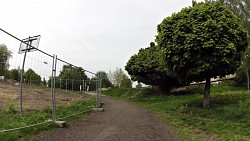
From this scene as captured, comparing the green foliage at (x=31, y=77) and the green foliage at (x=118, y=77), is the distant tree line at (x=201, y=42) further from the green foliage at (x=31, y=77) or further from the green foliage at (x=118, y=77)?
the green foliage at (x=118, y=77)

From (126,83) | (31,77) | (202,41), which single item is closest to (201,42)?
(202,41)

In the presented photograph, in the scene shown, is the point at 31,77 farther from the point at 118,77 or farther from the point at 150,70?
the point at 118,77

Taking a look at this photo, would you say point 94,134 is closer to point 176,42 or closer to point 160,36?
point 176,42

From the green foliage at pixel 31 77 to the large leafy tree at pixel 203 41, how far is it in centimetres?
725

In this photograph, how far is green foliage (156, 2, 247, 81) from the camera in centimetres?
1369

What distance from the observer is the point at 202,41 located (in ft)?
44.7

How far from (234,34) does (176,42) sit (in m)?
3.05

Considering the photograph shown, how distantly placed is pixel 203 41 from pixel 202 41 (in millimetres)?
55

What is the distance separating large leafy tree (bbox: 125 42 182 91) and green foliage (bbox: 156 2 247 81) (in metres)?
12.8

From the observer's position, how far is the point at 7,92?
17719 millimetres

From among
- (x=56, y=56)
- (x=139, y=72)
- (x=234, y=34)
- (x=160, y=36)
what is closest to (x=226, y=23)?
(x=234, y=34)

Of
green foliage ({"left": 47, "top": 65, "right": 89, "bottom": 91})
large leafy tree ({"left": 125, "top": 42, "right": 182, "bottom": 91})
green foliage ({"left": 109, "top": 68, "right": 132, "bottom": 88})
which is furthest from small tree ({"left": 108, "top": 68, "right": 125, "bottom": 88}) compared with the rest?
green foliage ({"left": 47, "top": 65, "right": 89, "bottom": 91})

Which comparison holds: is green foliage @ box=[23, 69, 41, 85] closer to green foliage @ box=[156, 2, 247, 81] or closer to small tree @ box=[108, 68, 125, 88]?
green foliage @ box=[156, 2, 247, 81]

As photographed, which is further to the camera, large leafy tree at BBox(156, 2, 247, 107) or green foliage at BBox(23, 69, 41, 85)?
large leafy tree at BBox(156, 2, 247, 107)
